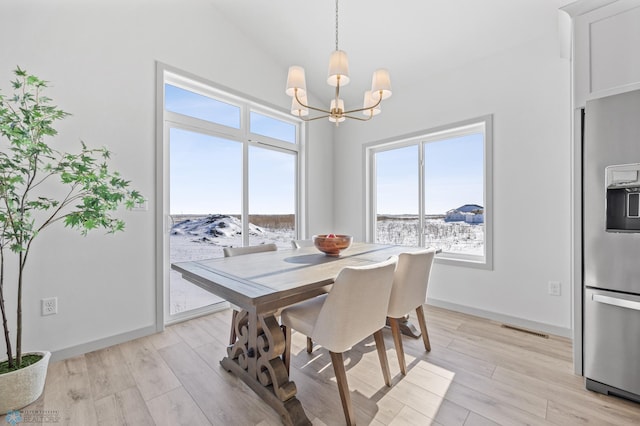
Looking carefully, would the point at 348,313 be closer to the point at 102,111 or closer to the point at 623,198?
the point at 623,198

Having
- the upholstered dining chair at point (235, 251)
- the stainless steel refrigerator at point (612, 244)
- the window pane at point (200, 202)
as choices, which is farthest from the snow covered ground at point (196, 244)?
the stainless steel refrigerator at point (612, 244)

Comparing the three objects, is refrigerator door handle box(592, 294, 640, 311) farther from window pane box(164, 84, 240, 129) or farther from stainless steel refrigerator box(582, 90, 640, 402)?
window pane box(164, 84, 240, 129)

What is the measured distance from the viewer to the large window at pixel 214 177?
9.23 ft

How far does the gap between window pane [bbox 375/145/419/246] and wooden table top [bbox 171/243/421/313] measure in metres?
1.52

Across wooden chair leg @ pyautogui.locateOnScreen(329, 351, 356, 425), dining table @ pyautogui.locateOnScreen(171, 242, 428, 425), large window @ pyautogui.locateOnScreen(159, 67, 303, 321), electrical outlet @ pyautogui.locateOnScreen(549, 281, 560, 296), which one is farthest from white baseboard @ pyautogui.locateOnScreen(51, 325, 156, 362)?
electrical outlet @ pyautogui.locateOnScreen(549, 281, 560, 296)

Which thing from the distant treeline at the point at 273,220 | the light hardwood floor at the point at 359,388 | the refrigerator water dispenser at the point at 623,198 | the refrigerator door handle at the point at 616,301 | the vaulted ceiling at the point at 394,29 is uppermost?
the vaulted ceiling at the point at 394,29

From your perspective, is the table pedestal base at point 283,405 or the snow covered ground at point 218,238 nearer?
the table pedestal base at point 283,405

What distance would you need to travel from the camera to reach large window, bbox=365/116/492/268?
9.89 ft

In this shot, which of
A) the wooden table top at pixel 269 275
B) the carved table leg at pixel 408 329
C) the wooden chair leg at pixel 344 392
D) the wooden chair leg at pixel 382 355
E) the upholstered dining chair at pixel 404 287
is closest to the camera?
the wooden table top at pixel 269 275

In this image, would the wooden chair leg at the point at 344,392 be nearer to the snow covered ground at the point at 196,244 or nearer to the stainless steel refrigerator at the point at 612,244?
the stainless steel refrigerator at the point at 612,244

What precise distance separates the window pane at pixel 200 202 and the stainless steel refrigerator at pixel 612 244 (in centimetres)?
309

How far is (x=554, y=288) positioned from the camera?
8.14 ft

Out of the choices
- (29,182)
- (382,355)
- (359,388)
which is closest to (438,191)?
(382,355)

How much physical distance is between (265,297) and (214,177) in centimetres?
227
